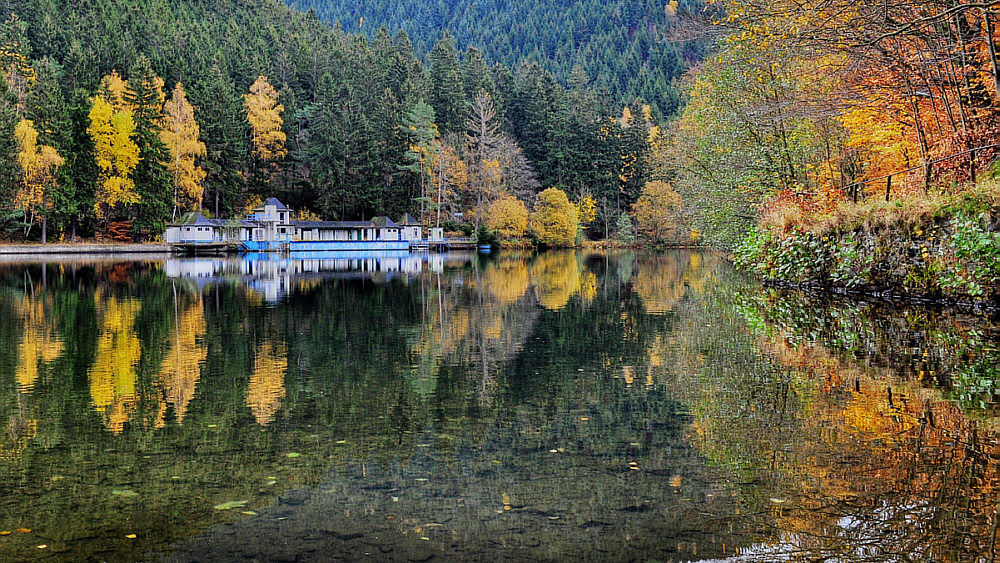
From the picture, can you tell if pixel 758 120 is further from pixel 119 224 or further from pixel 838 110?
pixel 119 224

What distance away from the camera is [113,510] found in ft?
14.7

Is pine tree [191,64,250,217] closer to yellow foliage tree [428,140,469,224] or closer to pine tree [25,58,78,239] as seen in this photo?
pine tree [25,58,78,239]

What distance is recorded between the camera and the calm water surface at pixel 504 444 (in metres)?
4.07

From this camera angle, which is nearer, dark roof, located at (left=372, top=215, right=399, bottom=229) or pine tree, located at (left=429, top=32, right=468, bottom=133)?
dark roof, located at (left=372, top=215, right=399, bottom=229)

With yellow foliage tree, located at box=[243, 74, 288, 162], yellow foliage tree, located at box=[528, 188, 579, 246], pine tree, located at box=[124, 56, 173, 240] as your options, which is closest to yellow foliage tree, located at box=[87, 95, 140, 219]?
pine tree, located at box=[124, 56, 173, 240]

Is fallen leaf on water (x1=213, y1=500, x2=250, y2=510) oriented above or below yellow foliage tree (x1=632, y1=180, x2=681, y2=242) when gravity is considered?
below

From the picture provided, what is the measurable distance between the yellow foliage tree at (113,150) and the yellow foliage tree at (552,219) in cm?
3423

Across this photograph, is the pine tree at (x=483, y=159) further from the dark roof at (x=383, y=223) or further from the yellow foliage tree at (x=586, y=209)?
the yellow foliage tree at (x=586, y=209)

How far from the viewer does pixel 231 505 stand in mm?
4586

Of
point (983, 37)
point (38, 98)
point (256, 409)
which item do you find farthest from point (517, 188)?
point (256, 409)

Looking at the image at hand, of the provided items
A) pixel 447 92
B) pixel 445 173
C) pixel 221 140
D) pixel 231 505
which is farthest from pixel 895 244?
pixel 447 92

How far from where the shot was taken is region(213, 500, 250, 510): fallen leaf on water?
4555 millimetres

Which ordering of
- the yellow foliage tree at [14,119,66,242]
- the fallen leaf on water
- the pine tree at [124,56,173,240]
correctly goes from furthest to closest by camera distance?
the pine tree at [124,56,173,240], the yellow foliage tree at [14,119,66,242], the fallen leaf on water

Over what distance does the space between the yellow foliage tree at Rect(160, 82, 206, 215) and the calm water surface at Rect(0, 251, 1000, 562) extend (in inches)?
2289
